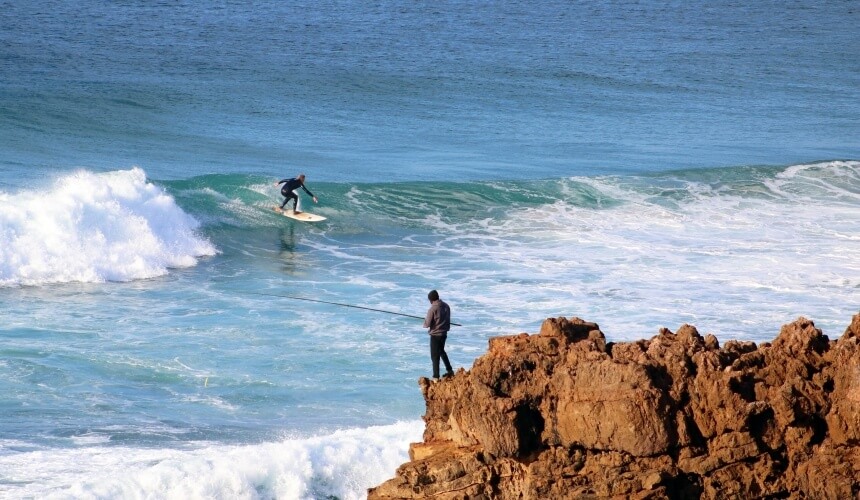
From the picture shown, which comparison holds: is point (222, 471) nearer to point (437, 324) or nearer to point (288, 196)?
point (437, 324)

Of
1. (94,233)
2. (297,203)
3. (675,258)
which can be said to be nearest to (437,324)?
(675,258)

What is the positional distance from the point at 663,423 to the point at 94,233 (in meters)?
14.6

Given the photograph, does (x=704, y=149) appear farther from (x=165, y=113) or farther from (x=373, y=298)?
(x=373, y=298)

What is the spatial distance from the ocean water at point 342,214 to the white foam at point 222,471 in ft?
0.08

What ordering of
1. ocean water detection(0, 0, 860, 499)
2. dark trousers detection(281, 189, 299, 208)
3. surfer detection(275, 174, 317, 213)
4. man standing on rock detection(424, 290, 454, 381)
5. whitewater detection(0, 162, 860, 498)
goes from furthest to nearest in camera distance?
dark trousers detection(281, 189, 299, 208) → surfer detection(275, 174, 317, 213) → ocean water detection(0, 0, 860, 499) → man standing on rock detection(424, 290, 454, 381) → whitewater detection(0, 162, 860, 498)

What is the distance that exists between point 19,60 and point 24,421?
30.1 meters

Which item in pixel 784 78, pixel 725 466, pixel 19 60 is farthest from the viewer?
pixel 784 78

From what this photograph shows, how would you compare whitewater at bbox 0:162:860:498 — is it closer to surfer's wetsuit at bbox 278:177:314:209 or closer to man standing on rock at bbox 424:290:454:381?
surfer's wetsuit at bbox 278:177:314:209

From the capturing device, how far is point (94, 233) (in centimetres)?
2027

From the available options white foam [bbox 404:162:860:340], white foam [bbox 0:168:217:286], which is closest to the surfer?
white foam [bbox 0:168:217:286]

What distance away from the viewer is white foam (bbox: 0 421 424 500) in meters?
9.17

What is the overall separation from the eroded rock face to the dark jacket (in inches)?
126

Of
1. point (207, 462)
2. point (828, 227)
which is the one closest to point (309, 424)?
point (207, 462)

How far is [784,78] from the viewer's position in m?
49.2
